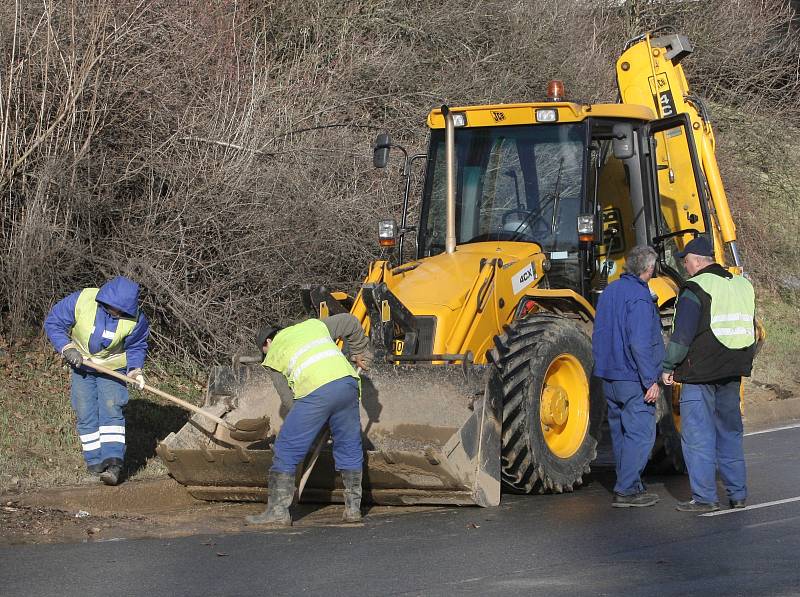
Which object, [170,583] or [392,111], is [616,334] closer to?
[170,583]

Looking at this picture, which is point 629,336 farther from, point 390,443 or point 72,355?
point 72,355

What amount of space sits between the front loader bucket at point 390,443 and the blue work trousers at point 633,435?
927mm

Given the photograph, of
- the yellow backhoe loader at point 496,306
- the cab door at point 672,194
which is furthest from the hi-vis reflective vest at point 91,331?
→ the cab door at point 672,194

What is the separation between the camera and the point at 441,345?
8.41 meters

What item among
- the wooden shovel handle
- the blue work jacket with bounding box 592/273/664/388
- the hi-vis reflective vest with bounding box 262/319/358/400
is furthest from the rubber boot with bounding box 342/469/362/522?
the blue work jacket with bounding box 592/273/664/388

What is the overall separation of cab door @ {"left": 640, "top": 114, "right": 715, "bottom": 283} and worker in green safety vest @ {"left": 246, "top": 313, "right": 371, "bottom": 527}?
11.9 ft

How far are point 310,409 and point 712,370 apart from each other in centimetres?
269

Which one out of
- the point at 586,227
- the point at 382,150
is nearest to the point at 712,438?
the point at 586,227

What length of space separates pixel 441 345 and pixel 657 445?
2158 millimetres

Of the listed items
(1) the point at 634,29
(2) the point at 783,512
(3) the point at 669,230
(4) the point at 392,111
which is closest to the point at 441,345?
(2) the point at 783,512

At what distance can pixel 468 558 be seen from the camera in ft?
21.4

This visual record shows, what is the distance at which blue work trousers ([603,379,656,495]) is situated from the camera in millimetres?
8180

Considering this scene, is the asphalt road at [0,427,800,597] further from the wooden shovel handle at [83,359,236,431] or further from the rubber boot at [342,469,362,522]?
the wooden shovel handle at [83,359,236,431]

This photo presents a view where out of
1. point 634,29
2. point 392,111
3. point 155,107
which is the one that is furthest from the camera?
point 634,29
